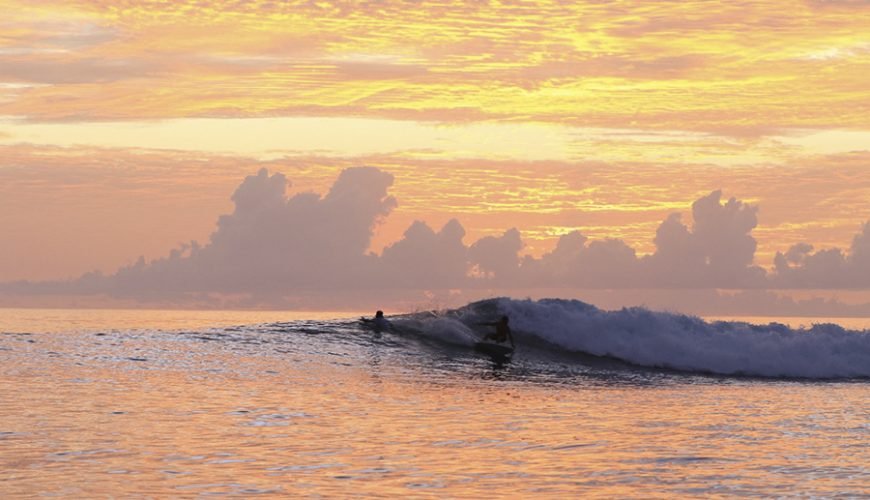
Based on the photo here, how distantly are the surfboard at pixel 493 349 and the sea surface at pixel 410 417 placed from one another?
2.46 ft

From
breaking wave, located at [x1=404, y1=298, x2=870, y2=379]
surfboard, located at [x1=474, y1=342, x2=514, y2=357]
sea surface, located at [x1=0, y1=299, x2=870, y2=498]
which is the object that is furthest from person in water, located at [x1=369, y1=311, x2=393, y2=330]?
surfboard, located at [x1=474, y1=342, x2=514, y2=357]

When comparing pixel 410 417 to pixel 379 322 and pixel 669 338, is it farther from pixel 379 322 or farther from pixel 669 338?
pixel 669 338

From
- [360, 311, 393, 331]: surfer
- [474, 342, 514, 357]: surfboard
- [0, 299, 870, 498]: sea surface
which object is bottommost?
[0, 299, 870, 498]: sea surface

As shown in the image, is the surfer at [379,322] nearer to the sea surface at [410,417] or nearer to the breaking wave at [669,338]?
the sea surface at [410,417]

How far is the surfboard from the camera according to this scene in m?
43.7

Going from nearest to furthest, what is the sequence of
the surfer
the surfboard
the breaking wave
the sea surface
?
the sea surface
the surfboard
the breaking wave
the surfer

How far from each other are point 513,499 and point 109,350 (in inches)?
996

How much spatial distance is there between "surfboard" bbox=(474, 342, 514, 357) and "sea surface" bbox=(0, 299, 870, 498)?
2.46 ft

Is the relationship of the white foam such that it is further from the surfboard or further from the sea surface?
the surfboard

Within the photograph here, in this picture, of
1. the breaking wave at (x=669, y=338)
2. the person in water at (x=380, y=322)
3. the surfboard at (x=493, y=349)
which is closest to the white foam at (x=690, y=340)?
the breaking wave at (x=669, y=338)

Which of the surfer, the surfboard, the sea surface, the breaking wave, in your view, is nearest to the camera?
the sea surface

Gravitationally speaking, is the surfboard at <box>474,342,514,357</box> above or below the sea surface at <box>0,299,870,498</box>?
above

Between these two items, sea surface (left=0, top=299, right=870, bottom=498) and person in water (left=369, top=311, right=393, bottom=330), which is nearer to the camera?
sea surface (left=0, top=299, right=870, bottom=498)

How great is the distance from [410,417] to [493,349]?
67.0 ft
